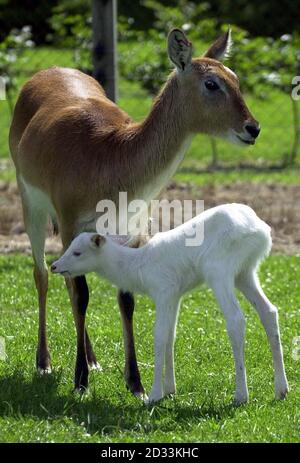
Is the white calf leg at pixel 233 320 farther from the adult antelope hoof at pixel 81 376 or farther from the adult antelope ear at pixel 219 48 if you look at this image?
the adult antelope ear at pixel 219 48

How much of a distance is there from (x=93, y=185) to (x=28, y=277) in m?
2.67

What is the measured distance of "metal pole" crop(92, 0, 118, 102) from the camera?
9.27m

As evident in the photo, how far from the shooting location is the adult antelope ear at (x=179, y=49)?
6.18 m

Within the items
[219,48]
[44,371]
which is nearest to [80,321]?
[44,371]

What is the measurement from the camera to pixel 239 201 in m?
11.0

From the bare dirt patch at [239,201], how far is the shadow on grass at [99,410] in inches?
146

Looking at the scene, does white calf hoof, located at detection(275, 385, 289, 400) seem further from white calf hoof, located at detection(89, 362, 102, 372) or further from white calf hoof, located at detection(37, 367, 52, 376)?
white calf hoof, located at detection(37, 367, 52, 376)

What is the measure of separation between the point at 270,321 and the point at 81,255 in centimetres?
105

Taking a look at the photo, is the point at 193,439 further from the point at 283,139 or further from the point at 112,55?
the point at 283,139

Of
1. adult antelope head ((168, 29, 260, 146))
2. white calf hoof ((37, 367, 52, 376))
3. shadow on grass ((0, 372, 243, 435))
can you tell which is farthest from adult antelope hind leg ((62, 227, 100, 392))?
adult antelope head ((168, 29, 260, 146))

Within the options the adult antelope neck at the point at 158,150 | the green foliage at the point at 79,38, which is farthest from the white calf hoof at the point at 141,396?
the green foliage at the point at 79,38

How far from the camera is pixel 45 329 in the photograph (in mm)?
6836
